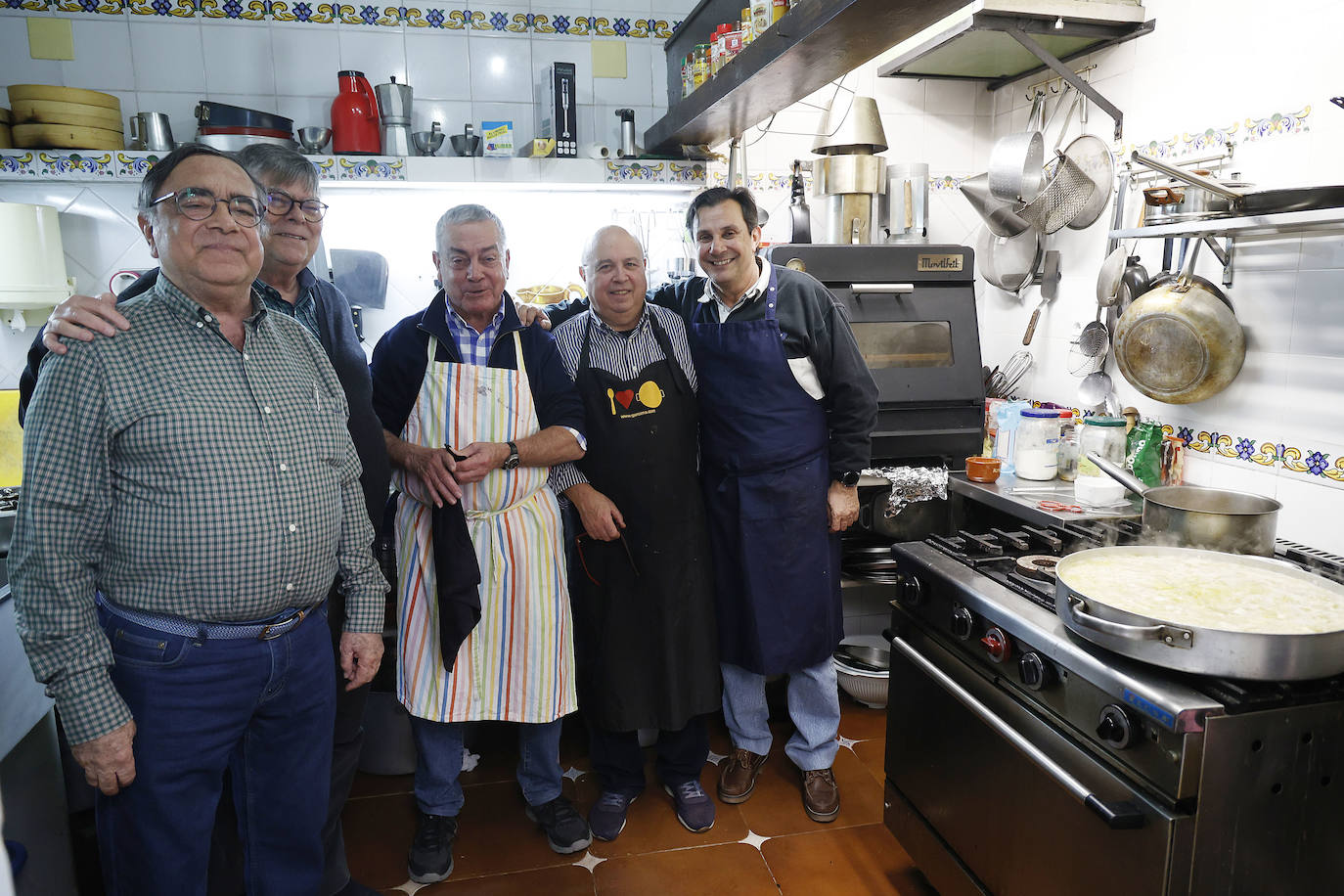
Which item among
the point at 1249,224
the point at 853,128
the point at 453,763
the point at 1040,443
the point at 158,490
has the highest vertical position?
the point at 853,128

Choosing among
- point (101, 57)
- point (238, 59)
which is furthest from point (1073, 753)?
point (101, 57)

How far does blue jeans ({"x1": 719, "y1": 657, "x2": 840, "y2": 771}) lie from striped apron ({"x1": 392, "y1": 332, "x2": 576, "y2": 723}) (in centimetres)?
51

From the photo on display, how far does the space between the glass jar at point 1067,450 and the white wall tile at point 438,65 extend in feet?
7.64

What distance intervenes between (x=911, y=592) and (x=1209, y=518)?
0.58m

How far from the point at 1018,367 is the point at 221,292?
104 inches

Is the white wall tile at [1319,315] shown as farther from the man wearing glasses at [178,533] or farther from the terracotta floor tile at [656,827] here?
the man wearing glasses at [178,533]

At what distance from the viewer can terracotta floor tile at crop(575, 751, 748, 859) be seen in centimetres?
215

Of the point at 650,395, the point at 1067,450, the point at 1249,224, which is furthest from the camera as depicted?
the point at 1067,450

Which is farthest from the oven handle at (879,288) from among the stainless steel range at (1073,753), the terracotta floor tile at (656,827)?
the terracotta floor tile at (656,827)

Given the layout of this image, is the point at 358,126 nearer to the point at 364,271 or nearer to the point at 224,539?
the point at 364,271

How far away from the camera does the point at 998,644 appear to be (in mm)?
1564

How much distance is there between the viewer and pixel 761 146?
10.2 ft

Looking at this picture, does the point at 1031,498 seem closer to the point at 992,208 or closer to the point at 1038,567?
the point at 1038,567

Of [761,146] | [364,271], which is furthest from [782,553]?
[364,271]
